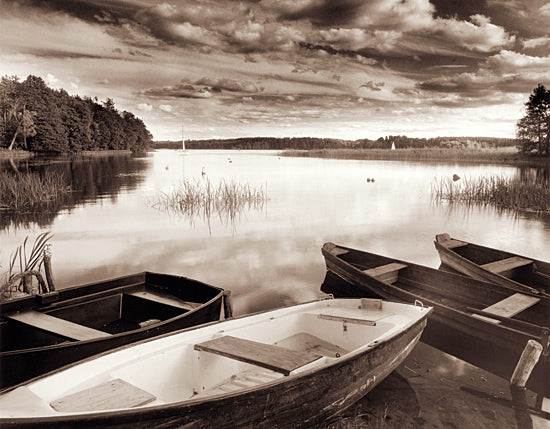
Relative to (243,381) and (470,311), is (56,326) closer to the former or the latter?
(243,381)

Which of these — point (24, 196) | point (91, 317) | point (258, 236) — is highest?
point (24, 196)

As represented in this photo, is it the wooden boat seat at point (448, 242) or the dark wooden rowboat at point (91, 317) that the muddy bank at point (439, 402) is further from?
the wooden boat seat at point (448, 242)

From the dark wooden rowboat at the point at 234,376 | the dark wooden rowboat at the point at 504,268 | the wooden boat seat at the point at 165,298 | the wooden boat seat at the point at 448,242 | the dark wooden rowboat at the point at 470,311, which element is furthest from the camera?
the wooden boat seat at the point at 448,242

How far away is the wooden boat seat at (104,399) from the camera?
2.87m

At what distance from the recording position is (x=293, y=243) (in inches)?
505

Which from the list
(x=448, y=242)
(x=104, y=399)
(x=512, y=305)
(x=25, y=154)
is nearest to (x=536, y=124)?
(x=448, y=242)

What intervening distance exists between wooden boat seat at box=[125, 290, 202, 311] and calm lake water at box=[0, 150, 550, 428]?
1.46 metres

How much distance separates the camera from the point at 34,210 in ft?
54.2

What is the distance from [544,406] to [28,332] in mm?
5769

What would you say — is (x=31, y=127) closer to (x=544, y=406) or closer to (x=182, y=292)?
(x=182, y=292)

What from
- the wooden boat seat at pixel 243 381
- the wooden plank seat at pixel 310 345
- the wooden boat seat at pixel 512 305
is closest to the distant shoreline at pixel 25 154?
the wooden plank seat at pixel 310 345

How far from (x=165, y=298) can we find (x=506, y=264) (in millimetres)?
5875

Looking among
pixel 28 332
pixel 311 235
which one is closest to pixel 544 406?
pixel 28 332

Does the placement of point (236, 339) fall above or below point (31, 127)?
below
